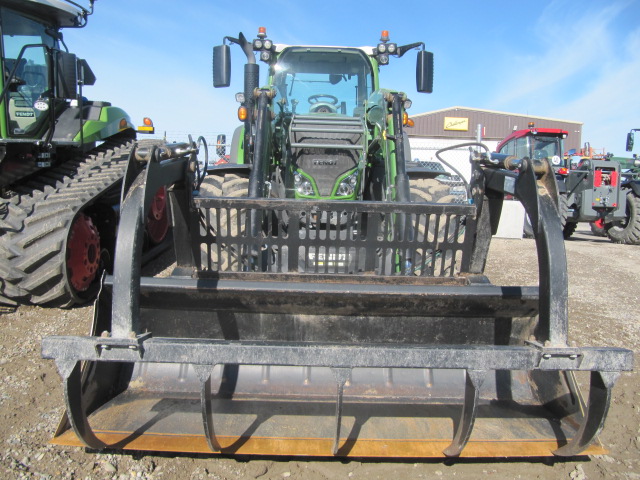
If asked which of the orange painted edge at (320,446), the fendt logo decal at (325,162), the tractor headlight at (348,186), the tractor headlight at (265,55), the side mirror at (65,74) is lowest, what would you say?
the orange painted edge at (320,446)

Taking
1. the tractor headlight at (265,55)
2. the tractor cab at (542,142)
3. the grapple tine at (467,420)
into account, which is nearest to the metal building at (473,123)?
the tractor cab at (542,142)

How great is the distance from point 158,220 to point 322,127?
121 inches

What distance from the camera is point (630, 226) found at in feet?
35.9

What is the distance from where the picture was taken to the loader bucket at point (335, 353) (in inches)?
72.8

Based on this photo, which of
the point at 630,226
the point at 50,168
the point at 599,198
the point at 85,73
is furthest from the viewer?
the point at 630,226

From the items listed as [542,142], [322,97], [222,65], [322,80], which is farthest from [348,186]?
[542,142]

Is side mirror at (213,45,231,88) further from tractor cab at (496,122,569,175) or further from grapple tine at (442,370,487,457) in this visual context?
tractor cab at (496,122,569,175)

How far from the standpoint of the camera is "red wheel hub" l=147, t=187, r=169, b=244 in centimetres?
607

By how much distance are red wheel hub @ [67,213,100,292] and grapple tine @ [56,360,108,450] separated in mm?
2374

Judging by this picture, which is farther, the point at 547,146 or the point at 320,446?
the point at 547,146

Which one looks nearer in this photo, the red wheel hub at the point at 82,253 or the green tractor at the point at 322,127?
the green tractor at the point at 322,127

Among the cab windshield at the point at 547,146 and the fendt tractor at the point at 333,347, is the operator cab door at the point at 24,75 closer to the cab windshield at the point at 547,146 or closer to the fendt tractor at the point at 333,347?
the fendt tractor at the point at 333,347

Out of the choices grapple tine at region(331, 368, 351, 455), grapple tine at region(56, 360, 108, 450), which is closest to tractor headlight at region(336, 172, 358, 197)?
grapple tine at region(331, 368, 351, 455)

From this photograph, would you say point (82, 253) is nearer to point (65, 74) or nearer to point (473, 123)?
point (65, 74)
